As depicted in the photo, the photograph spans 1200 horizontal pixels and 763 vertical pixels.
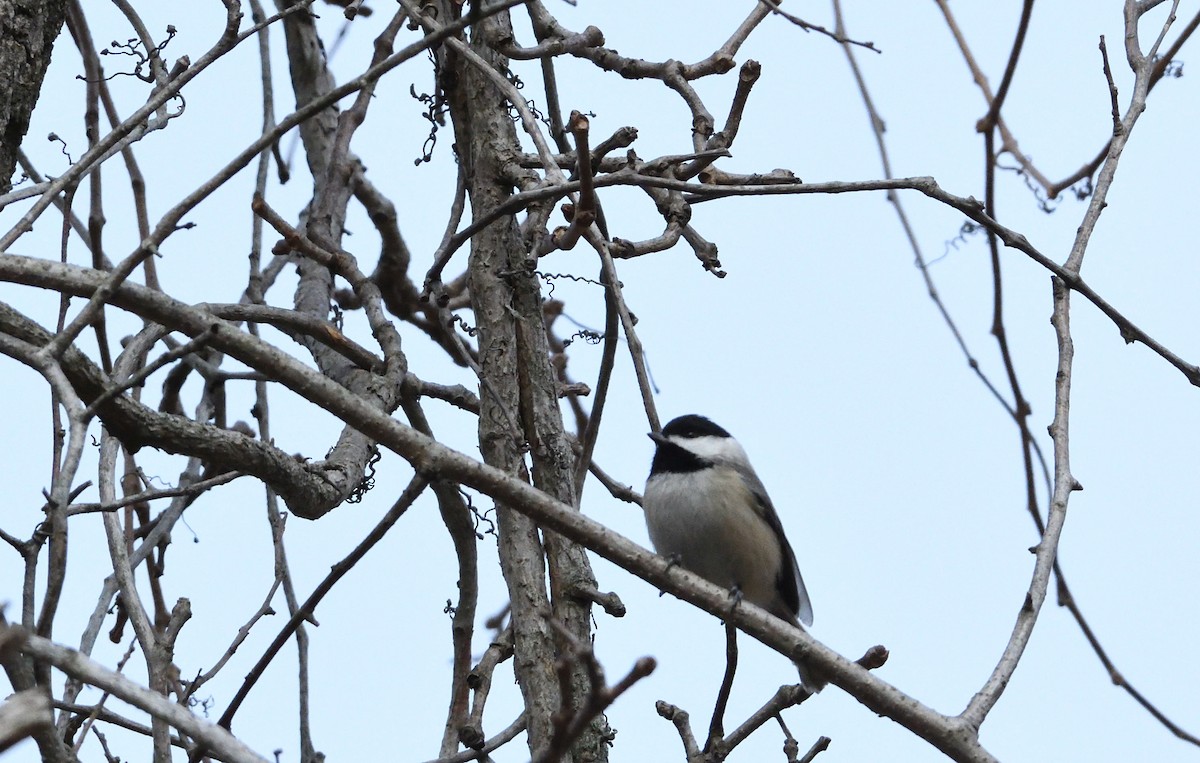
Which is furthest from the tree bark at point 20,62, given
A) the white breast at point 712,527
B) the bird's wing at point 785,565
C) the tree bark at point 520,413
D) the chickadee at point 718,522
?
the bird's wing at point 785,565

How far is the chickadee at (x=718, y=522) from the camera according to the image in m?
4.10

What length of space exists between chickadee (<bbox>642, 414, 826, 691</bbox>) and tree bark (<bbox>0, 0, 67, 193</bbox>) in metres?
2.00

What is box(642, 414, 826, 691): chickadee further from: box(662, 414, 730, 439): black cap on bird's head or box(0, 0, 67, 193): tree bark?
box(0, 0, 67, 193): tree bark

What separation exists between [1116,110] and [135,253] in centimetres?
226

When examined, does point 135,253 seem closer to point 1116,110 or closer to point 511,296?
point 511,296

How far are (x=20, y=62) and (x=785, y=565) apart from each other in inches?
110

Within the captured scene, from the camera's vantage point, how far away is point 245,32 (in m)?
A: 2.85

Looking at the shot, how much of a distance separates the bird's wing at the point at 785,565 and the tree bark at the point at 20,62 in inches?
96.3

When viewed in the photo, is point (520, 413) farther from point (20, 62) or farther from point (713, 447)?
point (20, 62)

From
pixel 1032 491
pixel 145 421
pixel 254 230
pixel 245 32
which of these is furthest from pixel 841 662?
pixel 254 230

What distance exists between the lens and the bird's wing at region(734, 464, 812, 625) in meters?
4.35

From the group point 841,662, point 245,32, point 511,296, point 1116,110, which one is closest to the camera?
point 841,662

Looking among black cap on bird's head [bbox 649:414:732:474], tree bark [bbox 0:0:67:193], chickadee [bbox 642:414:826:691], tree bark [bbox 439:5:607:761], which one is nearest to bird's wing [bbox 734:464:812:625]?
chickadee [bbox 642:414:826:691]

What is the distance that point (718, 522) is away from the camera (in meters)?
4.09
